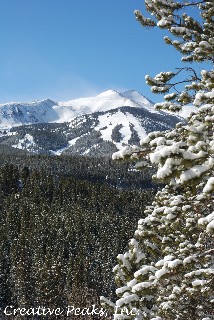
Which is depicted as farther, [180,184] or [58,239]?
[58,239]

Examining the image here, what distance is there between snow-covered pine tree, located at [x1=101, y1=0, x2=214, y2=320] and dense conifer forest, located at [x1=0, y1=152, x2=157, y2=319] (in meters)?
57.7

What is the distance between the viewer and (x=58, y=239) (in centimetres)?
9525

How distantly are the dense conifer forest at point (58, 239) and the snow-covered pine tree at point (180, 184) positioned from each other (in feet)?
189

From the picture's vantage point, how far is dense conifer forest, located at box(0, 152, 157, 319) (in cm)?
6919

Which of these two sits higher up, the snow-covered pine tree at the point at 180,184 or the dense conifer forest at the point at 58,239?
the dense conifer forest at the point at 58,239

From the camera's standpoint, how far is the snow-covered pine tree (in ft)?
18.6

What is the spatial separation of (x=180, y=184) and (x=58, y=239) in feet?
305

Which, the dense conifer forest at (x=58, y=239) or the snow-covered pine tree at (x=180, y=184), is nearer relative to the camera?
the snow-covered pine tree at (x=180, y=184)

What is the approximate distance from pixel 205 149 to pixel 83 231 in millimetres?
101396

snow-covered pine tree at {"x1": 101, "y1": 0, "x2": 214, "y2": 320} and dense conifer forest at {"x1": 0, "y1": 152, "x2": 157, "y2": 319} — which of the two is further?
dense conifer forest at {"x1": 0, "y1": 152, "x2": 157, "y2": 319}

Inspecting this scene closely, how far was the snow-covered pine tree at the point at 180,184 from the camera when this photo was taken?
18.6 feet

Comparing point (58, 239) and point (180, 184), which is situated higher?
point (58, 239)

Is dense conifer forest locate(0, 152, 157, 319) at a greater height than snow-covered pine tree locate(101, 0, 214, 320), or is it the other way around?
dense conifer forest locate(0, 152, 157, 319)

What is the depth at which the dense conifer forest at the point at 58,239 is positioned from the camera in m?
69.2
